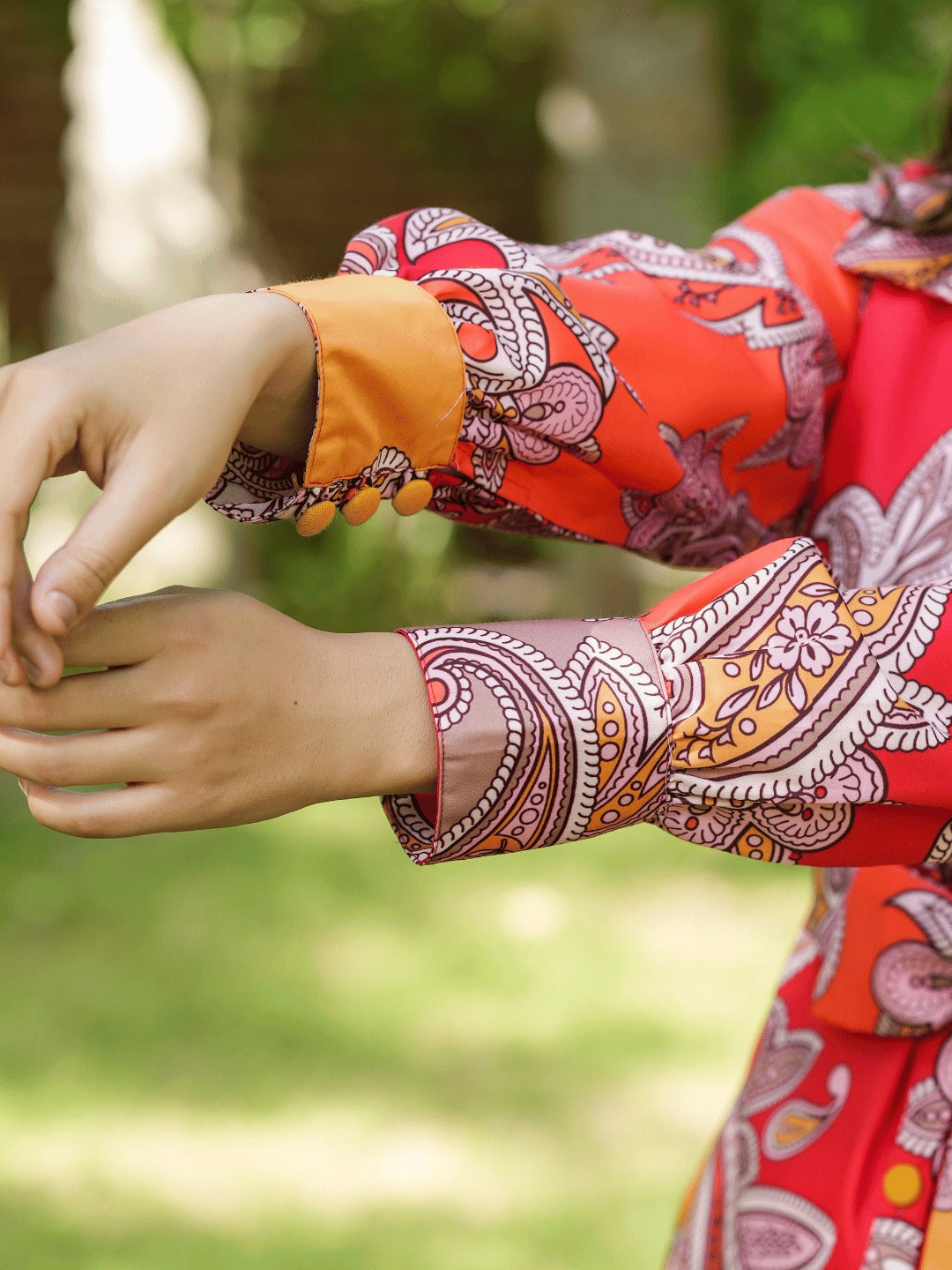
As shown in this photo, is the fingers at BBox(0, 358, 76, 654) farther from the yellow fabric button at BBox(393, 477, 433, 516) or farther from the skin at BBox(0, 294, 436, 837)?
the yellow fabric button at BBox(393, 477, 433, 516)

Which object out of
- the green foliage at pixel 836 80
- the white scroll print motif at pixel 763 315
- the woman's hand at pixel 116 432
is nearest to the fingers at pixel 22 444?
the woman's hand at pixel 116 432

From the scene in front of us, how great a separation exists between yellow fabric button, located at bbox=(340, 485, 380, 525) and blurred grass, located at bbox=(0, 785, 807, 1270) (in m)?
1.74

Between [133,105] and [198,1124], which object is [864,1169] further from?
[133,105]

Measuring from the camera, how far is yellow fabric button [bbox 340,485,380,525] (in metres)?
0.79

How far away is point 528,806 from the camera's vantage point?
0.70 m

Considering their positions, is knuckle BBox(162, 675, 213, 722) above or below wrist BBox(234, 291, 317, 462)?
below

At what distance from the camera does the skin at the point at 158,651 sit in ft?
1.98

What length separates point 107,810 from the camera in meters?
0.62

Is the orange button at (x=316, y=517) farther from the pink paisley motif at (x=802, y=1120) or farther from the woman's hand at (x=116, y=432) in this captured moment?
the pink paisley motif at (x=802, y=1120)

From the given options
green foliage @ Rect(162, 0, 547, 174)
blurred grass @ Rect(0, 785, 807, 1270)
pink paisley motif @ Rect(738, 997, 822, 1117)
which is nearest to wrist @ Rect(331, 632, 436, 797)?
pink paisley motif @ Rect(738, 997, 822, 1117)

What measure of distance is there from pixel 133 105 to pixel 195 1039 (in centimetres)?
299

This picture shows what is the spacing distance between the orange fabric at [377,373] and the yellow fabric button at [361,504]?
20 millimetres

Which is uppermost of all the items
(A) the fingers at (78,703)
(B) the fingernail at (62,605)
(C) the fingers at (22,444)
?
(C) the fingers at (22,444)

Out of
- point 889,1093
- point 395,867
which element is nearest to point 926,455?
point 889,1093
